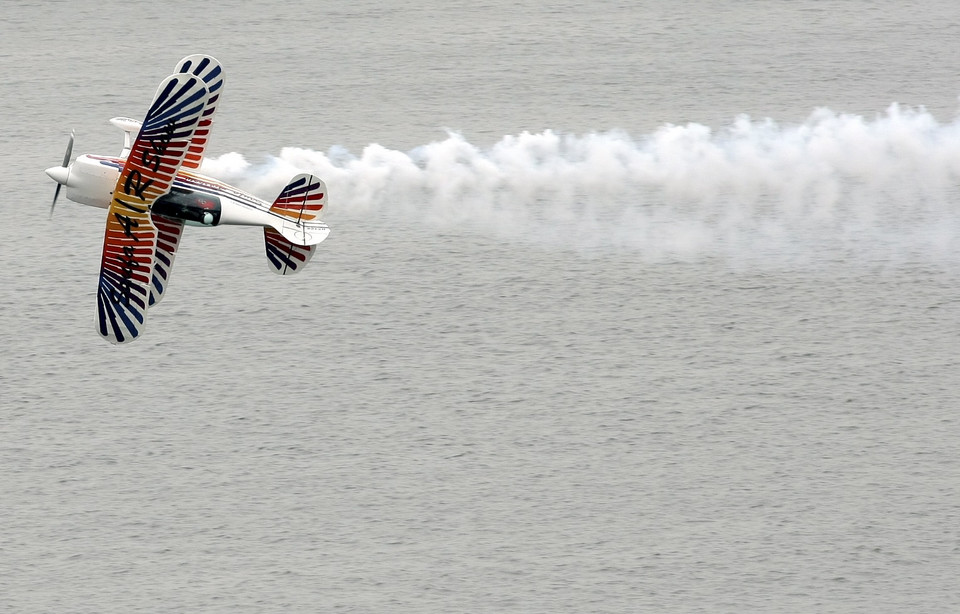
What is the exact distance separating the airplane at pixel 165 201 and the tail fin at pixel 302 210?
17mm

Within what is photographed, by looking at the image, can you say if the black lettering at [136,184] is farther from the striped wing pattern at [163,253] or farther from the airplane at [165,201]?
the striped wing pattern at [163,253]

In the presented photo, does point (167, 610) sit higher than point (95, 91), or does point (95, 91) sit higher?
point (95, 91)

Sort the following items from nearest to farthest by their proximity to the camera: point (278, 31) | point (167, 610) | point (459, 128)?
point (167, 610), point (459, 128), point (278, 31)

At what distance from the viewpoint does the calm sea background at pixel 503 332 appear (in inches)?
1597

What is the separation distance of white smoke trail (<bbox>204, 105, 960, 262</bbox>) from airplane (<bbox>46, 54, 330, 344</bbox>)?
15.7 meters

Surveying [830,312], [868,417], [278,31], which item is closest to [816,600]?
[868,417]

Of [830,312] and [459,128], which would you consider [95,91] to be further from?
[830,312]

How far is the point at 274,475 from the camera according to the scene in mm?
41656

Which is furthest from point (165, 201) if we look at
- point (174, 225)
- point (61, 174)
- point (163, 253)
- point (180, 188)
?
point (61, 174)

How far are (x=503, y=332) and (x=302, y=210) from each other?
15292 millimetres

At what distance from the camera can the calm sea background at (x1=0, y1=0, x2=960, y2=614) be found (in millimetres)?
40562

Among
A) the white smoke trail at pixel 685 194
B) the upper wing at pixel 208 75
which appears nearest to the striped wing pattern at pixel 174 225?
the upper wing at pixel 208 75

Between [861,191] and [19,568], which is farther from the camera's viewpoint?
[861,191]

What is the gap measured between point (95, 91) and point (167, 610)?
57.4ft
